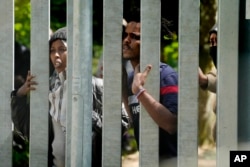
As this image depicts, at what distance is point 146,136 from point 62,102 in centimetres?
62

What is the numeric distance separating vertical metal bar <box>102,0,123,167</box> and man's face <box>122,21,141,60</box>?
5cm

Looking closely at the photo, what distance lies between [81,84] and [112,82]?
21 cm

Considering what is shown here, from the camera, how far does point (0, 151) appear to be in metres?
4.32

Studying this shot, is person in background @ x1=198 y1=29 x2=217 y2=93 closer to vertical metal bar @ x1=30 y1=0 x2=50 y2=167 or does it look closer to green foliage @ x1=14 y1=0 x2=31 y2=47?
vertical metal bar @ x1=30 y1=0 x2=50 y2=167

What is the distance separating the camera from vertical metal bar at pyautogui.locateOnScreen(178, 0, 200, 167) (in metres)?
4.08

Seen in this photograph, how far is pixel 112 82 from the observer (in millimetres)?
4164

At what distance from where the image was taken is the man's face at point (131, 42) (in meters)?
4.16

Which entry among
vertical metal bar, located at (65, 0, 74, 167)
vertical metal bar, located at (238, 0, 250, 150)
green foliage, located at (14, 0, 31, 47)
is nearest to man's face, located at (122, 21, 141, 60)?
vertical metal bar, located at (65, 0, 74, 167)

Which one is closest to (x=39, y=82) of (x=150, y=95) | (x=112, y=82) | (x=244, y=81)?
(x=112, y=82)

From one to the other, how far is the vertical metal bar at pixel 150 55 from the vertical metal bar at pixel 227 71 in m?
0.40

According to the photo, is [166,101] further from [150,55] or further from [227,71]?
[227,71]

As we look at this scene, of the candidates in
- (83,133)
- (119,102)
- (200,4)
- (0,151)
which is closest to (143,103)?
(119,102)

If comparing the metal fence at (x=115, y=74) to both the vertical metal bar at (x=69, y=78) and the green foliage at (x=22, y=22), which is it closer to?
the vertical metal bar at (x=69, y=78)

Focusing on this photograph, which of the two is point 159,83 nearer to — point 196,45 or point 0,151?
point 196,45
